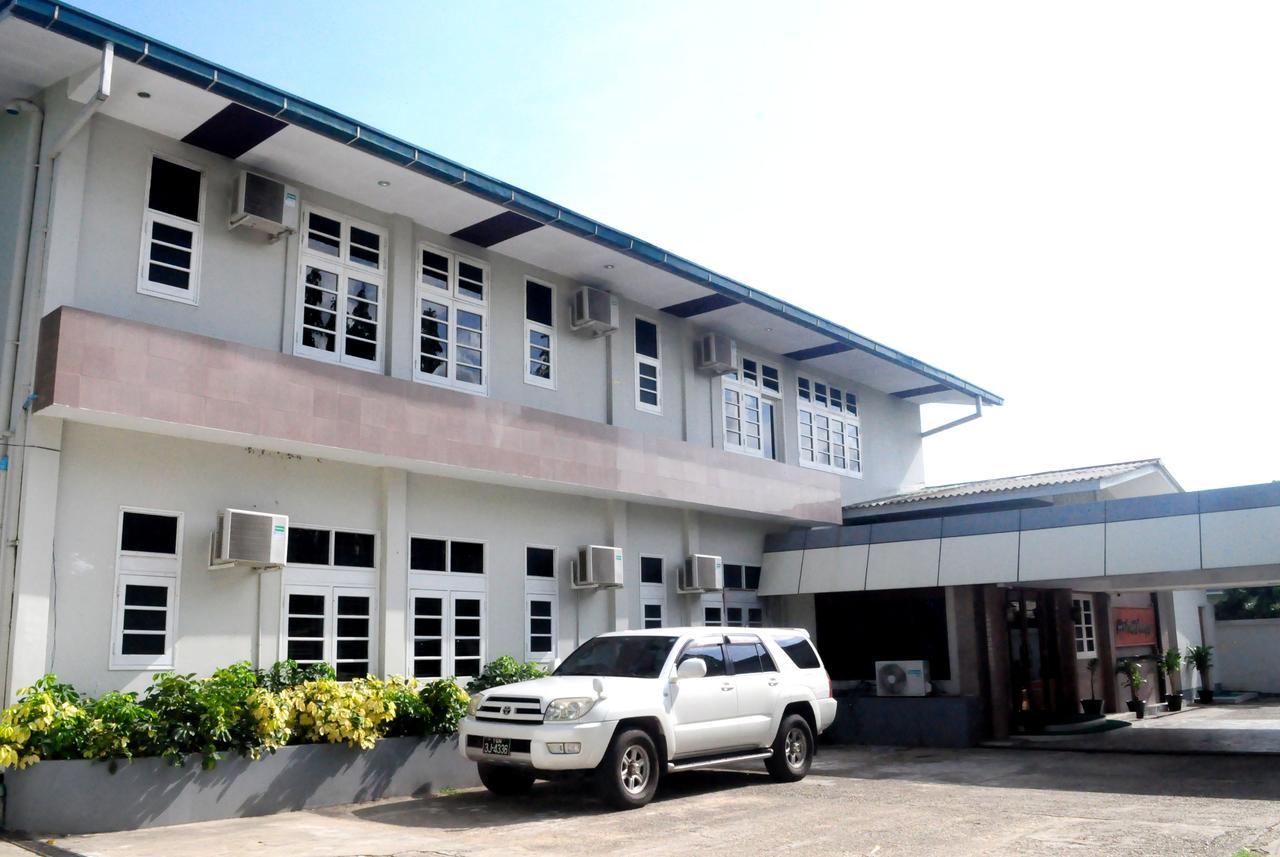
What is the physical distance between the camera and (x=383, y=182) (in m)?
13.1

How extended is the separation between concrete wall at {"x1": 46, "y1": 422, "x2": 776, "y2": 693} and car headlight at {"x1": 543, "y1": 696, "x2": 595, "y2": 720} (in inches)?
138

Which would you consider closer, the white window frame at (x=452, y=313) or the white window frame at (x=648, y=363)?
the white window frame at (x=452, y=313)

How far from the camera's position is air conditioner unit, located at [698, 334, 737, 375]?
18516 millimetres

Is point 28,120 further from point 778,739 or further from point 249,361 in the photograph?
point 778,739

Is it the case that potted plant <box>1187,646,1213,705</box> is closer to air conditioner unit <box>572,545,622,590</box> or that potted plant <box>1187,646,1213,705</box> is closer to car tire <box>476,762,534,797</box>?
air conditioner unit <box>572,545,622,590</box>

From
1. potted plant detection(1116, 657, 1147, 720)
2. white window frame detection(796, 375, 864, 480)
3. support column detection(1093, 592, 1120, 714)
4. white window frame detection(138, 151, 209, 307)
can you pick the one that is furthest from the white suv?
support column detection(1093, 592, 1120, 714)

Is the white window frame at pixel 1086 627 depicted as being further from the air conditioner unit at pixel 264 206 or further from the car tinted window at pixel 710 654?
the air conditioner unit at pixel 264 206

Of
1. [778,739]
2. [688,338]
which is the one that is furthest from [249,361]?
[688,338]

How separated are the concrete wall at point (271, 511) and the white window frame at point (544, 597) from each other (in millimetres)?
77

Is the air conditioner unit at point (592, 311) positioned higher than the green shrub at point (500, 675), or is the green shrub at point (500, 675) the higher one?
the air conditioner unit at point (592, 311)

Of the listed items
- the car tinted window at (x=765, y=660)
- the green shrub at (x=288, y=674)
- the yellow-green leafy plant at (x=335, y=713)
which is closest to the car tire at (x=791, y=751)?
the car tinted window at (x=765, y=660)

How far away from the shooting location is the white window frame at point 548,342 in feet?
51.0

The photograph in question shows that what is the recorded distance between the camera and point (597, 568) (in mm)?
15594

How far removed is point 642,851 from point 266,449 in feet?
21.4
